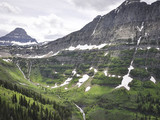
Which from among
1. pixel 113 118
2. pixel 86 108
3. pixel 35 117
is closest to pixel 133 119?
pixel 113 118

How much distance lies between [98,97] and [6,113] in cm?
12480

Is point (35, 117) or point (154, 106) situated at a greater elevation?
point (35, 117)

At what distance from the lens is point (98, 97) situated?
19462 cm

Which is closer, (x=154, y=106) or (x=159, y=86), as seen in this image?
(x=154, y=106)

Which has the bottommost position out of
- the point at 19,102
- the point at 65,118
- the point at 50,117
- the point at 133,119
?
the point at 133,119

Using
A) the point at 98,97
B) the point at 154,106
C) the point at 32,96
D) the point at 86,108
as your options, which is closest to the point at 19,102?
the point at 32,96

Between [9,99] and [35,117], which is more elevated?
[9,99]

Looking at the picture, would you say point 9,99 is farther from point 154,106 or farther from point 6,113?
point 154,106

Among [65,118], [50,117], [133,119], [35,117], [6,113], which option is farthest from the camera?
[133,119]

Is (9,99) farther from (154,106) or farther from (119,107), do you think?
(154,106)

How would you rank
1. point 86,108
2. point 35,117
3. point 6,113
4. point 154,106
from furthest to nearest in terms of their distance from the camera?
point 86,108, point 154,106, point 35,117, point 6,113

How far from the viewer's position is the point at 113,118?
141 meters

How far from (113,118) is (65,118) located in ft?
141

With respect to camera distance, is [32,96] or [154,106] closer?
[32,96]
